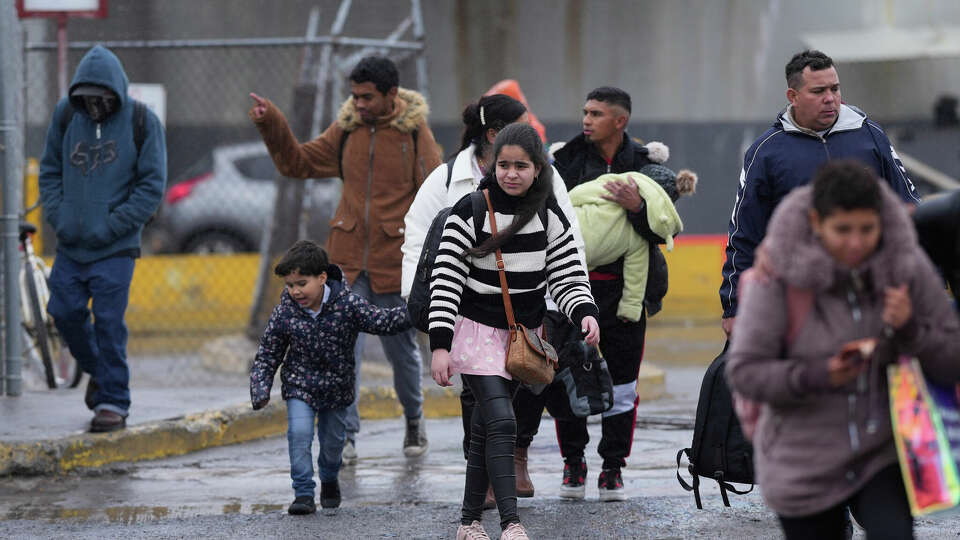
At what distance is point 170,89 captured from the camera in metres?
18.7

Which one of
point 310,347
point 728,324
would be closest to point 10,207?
point 310,347

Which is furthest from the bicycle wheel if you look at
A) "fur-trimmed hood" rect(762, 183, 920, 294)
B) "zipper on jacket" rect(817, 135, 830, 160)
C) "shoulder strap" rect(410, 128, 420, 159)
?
"fur-trimmed hood" rect(762, 183, 920, 294)

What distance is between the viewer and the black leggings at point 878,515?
3.20 m

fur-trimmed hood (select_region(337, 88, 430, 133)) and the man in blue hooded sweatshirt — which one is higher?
fur-trimmed hood (select_region(337, 88, 430, 133))

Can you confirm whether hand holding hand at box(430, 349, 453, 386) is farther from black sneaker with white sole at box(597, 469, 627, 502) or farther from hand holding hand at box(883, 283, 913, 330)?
hand holding hand at box(883, 283, 913, 330)

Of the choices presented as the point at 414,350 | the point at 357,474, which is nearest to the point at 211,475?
the point at 357,474

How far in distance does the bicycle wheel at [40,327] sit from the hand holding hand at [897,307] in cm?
720

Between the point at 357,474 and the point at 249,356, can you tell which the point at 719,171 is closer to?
the point at 249,356

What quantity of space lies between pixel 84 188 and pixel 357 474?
2.07m

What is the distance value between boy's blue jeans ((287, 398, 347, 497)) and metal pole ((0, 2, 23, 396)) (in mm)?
3106

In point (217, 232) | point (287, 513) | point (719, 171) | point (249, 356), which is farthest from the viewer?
point (719, 171)

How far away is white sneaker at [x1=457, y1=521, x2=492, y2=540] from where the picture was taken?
5.11 metres

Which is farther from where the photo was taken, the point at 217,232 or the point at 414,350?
the point at 217,232

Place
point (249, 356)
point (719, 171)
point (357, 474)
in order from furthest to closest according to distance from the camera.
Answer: point (719, 171) < point (249, 356) < point (357, 474)
